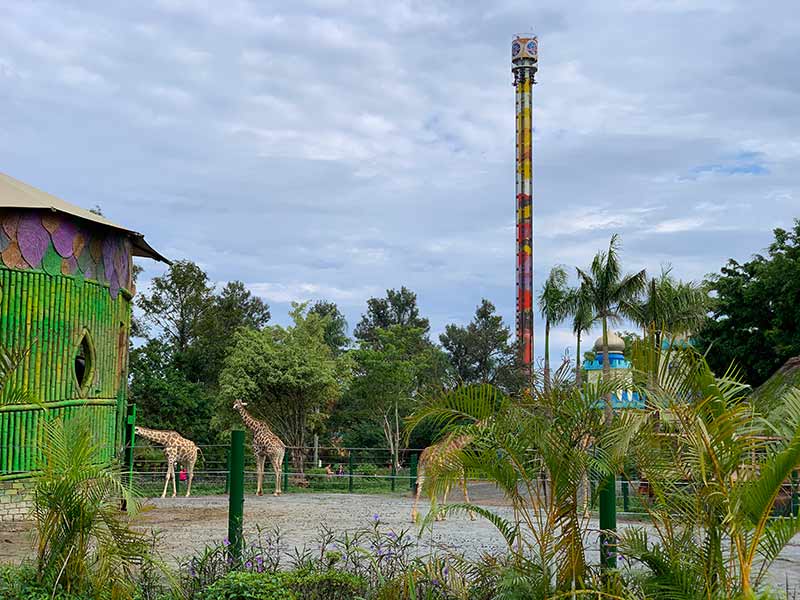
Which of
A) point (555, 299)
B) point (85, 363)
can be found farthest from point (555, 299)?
point (85, 363)

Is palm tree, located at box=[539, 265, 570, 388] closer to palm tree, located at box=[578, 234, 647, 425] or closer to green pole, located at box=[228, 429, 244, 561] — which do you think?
palm tree, located at box=[578, 234, 647, 425]

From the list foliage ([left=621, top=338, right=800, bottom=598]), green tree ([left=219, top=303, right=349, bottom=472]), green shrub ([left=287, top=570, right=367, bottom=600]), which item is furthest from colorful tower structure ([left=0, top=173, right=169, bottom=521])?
green tree ([left=219, top=303, right=349, bottom=472])

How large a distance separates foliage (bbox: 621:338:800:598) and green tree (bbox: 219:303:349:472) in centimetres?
2008

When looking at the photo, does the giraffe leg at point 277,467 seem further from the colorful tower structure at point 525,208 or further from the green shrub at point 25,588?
the colorful tower structure at point 525,208

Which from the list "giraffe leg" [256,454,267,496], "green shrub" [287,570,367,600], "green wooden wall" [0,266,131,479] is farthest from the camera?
"giraffe leg" [256,454,267,496]

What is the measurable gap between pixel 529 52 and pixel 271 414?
65.3ft

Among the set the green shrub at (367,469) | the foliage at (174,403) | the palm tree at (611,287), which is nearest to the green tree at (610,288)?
the palm tree at (611,287)

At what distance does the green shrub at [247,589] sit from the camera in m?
6.21

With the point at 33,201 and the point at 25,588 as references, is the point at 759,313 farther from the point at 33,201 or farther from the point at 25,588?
the point at 25,588

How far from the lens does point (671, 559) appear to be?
5168mm

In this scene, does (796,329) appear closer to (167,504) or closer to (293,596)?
(167,504)

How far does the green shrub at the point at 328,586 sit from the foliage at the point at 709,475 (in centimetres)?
208

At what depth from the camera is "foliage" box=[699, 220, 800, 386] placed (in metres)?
29.4

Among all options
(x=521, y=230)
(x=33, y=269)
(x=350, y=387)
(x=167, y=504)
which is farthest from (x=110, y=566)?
(x=521, y=230)
